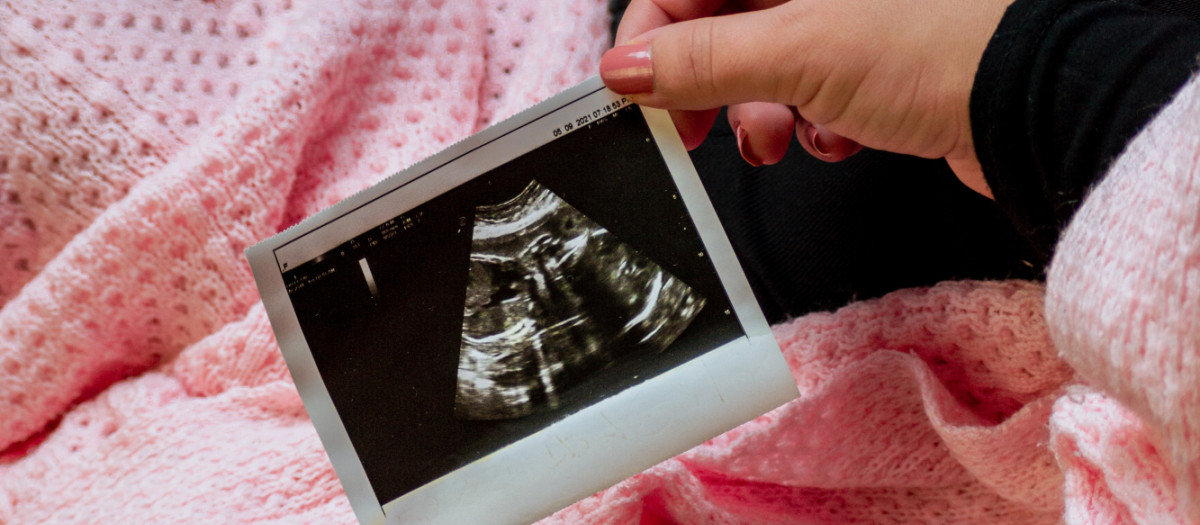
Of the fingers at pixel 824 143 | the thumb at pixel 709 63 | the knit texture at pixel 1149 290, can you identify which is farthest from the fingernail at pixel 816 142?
the knit texture at pixel 1149 290

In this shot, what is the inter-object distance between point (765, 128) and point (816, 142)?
43 mm

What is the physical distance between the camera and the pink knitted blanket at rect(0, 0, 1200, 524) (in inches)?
21.6

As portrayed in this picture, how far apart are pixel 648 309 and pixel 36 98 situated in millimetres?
577

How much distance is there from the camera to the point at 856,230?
0.60 m

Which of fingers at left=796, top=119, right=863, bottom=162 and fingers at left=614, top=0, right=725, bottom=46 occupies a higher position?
fingers at left=614, top=0, right=725, bottom=46

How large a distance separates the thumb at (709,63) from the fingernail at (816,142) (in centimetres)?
11

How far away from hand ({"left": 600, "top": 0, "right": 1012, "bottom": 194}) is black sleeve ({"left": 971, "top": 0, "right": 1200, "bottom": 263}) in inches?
0.7

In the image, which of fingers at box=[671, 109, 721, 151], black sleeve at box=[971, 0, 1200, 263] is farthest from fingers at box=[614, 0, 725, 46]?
black sleeve at box=[971, 0, 1200, 263]

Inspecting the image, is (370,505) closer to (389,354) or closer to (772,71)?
(389,354)

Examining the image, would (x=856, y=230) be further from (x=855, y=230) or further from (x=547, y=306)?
(x=547, y=306)

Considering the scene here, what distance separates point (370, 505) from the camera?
1.62ft

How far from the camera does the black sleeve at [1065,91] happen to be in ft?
1.19

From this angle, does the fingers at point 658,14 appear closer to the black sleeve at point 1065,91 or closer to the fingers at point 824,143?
the fingers at point 824,143
